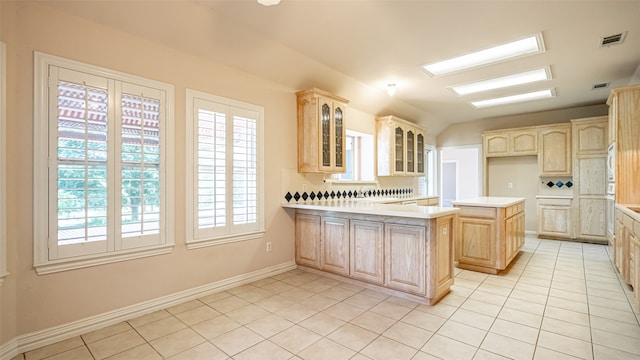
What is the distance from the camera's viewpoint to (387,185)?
6.16 m

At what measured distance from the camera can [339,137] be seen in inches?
178

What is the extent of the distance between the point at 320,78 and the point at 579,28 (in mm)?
2826

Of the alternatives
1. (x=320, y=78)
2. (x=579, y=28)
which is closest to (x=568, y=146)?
(x=579, y=28)

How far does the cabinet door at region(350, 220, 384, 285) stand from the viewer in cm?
321

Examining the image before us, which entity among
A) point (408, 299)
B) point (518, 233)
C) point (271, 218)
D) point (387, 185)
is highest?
point (387, 185)

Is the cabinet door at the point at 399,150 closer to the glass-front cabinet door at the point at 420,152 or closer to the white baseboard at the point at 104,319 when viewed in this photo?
the glass-front cabinet door at the point at 420,152

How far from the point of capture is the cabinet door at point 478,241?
12.5 feet

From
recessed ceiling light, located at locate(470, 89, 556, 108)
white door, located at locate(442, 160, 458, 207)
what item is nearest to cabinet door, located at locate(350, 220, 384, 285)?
recessed ceiling light, located at locate(470, 89, 556, 108)

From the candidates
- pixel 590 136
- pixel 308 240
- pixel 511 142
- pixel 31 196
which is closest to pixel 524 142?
pixel 511 142

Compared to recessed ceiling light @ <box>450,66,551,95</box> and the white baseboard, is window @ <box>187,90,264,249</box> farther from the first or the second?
recessed ceiling light @ <box>450,66,551,95</box>

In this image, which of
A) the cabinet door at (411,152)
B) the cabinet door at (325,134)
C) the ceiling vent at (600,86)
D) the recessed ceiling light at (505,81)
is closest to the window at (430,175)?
the cabinet door at (411,152)

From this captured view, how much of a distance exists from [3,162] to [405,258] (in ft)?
10.7

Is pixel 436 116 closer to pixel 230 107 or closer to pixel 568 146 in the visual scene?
pixel 568 146

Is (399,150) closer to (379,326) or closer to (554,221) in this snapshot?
(554,221)
